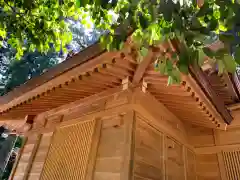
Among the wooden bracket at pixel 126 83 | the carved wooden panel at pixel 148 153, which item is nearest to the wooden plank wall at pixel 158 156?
the carved wooden panel at pixel 148 153

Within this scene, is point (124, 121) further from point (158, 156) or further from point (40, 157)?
point (40, 157)

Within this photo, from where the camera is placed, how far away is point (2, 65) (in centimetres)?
1595

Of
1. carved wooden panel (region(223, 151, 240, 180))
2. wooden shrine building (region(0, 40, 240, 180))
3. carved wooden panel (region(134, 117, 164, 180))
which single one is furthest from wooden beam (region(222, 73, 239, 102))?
carved wooden panel (region(134, 117, 164, 180))

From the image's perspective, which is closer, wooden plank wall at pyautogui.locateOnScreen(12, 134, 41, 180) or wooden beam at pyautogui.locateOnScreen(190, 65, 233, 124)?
wooden beam at pyautogui.locateOnScreen(190, 65, 233, 124)

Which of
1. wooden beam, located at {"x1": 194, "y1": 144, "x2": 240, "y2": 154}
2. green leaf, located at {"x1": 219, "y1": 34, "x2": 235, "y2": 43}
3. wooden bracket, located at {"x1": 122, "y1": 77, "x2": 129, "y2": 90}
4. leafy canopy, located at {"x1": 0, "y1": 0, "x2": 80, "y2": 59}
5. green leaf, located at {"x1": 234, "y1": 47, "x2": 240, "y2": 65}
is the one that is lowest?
green leaf, located at {"x1": 234, "y1": 47, "x2": 240, "y2": 65}

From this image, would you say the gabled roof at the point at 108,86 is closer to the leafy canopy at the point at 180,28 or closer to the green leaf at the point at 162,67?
the leafy canopy at the point at 180,28

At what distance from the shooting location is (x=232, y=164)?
13.9 feet

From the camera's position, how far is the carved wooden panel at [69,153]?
349 centimetres

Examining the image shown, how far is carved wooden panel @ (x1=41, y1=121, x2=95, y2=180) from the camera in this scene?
137 inches

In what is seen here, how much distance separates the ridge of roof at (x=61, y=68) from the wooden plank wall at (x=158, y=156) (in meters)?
1.23

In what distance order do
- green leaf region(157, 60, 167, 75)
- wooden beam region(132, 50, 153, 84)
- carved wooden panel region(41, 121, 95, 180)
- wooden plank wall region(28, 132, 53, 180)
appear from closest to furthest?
green leaf region(157, 60, 167, 75), wooden beam region(132, 50, 153, 84), carved wooden panel region(41, 121, 95, 180), wooden plank wall region(28, 132, 53, 180)

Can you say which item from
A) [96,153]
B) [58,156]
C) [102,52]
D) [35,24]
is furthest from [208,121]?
[35,24]

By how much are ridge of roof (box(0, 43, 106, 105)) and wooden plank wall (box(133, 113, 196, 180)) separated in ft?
4.05

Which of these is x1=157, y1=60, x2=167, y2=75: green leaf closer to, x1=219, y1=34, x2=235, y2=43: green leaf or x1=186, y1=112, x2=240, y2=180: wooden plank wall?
x1=219, y1=34, x2=235, y2=43: green leaf
